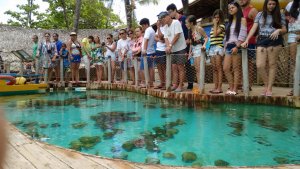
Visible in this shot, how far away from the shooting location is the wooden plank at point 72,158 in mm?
2055

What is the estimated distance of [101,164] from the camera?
6.79ft

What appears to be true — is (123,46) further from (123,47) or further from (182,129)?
(182,129)

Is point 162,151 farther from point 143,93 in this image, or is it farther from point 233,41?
point 143,93

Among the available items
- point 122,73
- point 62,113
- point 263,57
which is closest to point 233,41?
point 263,57

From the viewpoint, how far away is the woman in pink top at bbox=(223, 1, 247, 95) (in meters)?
5.29

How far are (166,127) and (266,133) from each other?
1.22 m

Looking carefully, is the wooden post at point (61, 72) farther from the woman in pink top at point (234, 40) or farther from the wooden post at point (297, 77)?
the wooden post at point (297, 77)

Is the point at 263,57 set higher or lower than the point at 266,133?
higher

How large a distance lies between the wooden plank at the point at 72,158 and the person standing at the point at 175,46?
4.04 metres

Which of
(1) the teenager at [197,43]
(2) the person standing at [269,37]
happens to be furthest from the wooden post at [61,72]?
(2) the person standing at [269,37]

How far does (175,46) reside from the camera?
20.9ft

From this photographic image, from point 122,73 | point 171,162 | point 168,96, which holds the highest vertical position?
point 122,73

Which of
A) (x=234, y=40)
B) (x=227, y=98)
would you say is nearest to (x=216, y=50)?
(x=234, y=40)

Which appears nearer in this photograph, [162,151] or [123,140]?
[162,151]
